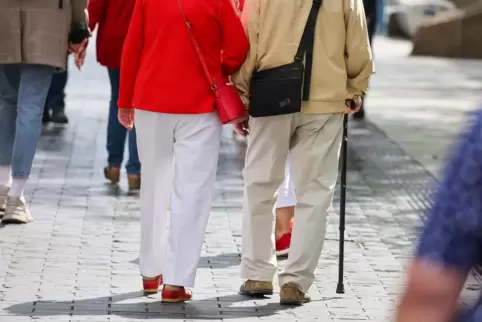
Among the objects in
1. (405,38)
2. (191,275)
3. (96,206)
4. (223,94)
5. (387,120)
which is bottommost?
(405,38)

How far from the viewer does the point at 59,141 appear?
12.7m

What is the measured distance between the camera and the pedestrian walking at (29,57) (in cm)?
841

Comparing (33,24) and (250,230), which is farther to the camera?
(33,24)

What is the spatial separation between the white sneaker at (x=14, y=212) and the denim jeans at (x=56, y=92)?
16.7 ft

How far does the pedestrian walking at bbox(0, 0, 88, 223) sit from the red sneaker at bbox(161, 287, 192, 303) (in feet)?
7.51

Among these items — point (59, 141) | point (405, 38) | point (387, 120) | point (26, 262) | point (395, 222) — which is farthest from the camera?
point (405, 38)

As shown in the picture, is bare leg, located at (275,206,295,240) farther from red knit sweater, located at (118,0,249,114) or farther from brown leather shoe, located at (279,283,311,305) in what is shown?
red knit sweater, located at (118,0,249,114)

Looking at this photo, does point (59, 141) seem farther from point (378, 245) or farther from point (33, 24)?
point (378, 245)

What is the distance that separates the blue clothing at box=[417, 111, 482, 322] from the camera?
2.15m

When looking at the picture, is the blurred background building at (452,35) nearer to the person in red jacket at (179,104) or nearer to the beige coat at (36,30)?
the beige coat at (36,30)

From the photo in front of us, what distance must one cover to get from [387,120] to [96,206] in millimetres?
6824

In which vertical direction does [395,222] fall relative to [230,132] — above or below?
above

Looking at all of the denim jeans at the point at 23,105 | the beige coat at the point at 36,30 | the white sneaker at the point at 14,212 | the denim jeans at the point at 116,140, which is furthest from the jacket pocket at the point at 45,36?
the denim jeans at the point at 116,140

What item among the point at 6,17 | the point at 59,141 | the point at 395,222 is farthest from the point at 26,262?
the point at 59,141
